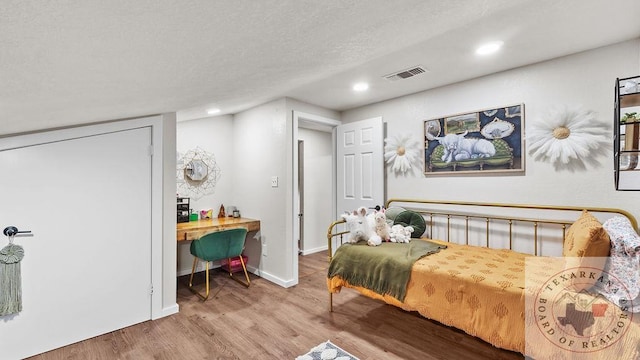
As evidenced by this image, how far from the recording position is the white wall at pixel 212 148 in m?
3.70

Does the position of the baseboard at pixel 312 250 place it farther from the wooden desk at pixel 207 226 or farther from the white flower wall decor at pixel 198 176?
the white flower wall decor at pixel 198 176

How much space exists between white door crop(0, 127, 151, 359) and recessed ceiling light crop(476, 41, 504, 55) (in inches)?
115

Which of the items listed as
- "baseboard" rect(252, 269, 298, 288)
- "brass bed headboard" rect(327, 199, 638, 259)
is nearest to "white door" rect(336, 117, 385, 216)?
"brass bed headboard" rect(327, 199, 638, 259)

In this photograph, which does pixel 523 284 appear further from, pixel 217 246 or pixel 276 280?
pixel 217 246

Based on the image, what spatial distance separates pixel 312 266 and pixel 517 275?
2.71 meters

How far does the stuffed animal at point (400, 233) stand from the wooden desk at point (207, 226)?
1.76m

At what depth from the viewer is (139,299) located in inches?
97.8

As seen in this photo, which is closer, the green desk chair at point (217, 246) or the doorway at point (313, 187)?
the green desk chair at point (217, 246)

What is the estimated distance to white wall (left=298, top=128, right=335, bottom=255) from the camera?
15.7 ft

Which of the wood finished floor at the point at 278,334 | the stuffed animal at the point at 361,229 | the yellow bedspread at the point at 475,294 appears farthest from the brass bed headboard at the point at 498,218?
the wood finished floor at the point at 278,334

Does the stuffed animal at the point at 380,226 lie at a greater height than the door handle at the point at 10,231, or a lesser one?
lesser

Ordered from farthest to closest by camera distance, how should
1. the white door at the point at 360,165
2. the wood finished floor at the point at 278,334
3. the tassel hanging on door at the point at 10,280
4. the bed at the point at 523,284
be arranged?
1. the white door at the point at 360,165
2. the wood finished floor at the point at 278,334
3. the tassel hanging on door at the point at 10,280
4. the bed at the point at 523,284

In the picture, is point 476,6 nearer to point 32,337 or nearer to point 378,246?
point 378,246

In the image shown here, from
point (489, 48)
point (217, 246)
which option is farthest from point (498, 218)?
point (217, 246)
